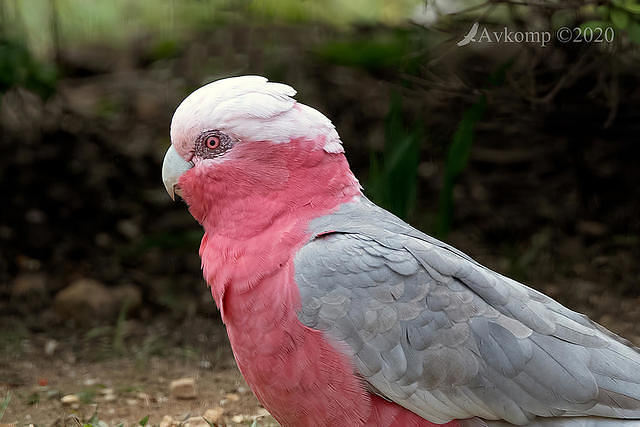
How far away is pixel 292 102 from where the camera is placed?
109 inches

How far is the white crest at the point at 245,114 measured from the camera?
2701mm

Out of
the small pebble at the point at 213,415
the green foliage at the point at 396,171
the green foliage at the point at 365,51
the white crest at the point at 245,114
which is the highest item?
the white crest at the point at 245,114

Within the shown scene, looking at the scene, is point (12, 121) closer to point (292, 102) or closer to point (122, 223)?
point (122, 223)

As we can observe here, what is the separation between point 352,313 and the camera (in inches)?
101

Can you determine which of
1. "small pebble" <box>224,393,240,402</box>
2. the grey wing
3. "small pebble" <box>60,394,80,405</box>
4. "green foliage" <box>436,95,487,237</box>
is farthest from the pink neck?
"green foliage" <box>436,95,487,237</box>

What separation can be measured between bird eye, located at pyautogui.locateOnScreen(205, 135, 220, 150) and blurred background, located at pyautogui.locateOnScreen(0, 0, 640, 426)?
1363 millimetres

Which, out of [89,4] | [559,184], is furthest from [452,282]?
[89,4]

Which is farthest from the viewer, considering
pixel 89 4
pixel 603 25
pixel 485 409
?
pixel 89 4

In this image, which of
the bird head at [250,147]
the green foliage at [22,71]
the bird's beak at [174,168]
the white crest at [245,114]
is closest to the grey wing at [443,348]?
the bird head at [250,147]

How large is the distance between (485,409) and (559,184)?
3581mm

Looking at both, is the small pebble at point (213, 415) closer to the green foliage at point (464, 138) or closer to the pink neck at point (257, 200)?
the pink neck at point (257, 200)

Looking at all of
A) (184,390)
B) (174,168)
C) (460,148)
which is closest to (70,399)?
(184,390)

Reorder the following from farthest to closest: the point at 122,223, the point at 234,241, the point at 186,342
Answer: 1. the point at 122,223
2. the point at 186,342
3. the point at 234,241

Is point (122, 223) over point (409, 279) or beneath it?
beneath
